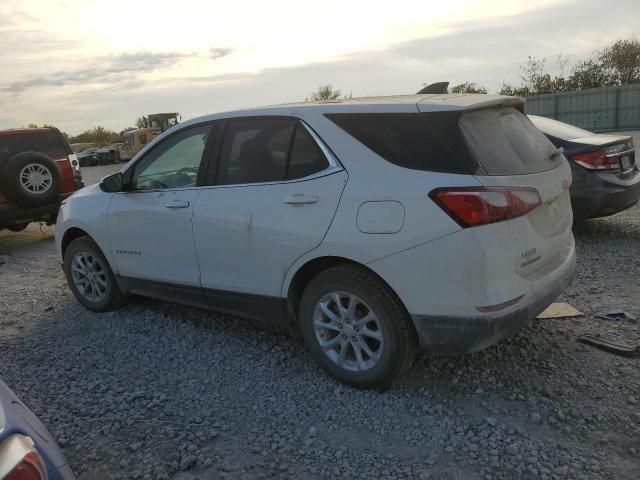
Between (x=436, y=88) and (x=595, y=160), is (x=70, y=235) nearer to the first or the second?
(x=436, y=88)

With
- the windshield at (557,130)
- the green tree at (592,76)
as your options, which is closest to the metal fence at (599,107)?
the green tree at (592,76)

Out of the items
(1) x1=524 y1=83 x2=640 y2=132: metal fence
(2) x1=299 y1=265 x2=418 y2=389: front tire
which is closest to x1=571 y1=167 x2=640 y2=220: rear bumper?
(2) x1=299 y1=265 x2=418 y2=389: front tire

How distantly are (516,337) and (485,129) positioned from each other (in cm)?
160

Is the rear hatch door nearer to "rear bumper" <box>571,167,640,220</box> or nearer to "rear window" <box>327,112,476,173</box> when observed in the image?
"rear window" <box>327,112,476,173</box>

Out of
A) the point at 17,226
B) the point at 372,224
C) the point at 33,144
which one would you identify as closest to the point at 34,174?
the point at 33,144

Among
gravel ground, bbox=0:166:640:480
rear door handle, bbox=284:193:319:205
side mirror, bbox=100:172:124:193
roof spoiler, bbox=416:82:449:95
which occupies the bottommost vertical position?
gravel ground, bbox=0:166:640:480

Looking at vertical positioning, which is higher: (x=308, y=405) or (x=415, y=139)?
(x=415, y=139)

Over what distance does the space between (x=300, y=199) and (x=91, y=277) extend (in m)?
2.68

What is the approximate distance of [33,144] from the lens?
8.89m

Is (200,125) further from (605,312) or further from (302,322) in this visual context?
(605,312)

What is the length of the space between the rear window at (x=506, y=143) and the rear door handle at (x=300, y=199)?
0.96m

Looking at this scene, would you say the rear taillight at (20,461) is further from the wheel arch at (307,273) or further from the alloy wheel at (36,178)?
the alloy wheel at (36,178)

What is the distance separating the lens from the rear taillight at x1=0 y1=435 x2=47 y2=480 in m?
1.51

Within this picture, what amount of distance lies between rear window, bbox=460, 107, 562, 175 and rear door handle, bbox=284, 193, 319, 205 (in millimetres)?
958
